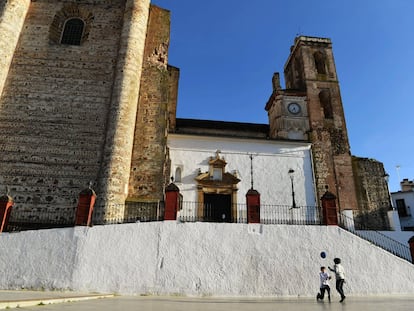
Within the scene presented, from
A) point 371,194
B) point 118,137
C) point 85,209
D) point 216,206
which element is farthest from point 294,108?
point 85,209

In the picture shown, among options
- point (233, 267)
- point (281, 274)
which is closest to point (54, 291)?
point (233, 267)

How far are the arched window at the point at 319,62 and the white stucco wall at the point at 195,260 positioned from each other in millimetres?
16791

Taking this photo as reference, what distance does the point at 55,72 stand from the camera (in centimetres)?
1316

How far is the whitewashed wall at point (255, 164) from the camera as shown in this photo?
1556cm

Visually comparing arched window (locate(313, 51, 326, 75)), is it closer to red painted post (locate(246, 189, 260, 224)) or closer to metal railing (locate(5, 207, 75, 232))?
red painted post (locate(246, 189, 260, 224))

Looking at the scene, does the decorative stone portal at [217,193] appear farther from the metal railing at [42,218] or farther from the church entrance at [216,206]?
the metal railing at [42,218]

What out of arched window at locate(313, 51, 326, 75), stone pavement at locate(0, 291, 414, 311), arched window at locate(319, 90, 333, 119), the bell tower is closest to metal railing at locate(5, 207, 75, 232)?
stone pavement at locate(0, 291, 414, 311)

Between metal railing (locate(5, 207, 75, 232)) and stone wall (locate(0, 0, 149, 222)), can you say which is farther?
stone wall (locate(0, 0, 149, 222))

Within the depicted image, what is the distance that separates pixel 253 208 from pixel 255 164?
700 centimetres

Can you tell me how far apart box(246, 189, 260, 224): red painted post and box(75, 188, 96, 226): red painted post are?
4788mm

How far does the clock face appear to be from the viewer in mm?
20081

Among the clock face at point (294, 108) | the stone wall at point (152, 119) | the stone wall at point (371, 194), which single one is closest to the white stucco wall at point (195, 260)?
the stone wall at point (152, 119)

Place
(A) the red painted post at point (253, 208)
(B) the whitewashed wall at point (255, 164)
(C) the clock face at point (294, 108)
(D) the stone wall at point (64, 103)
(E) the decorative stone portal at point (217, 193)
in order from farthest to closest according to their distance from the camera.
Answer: (C) the clock face at point (294, 108)
(B) the whitewashed wall at point (255, 164)
(E) the decorative stone portal at point (217, 193)
(D) the stone wall at point (64, 103)
(A) the red painted post at point (253, 208)

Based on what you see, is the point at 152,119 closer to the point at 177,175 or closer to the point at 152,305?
the point at 177,175
